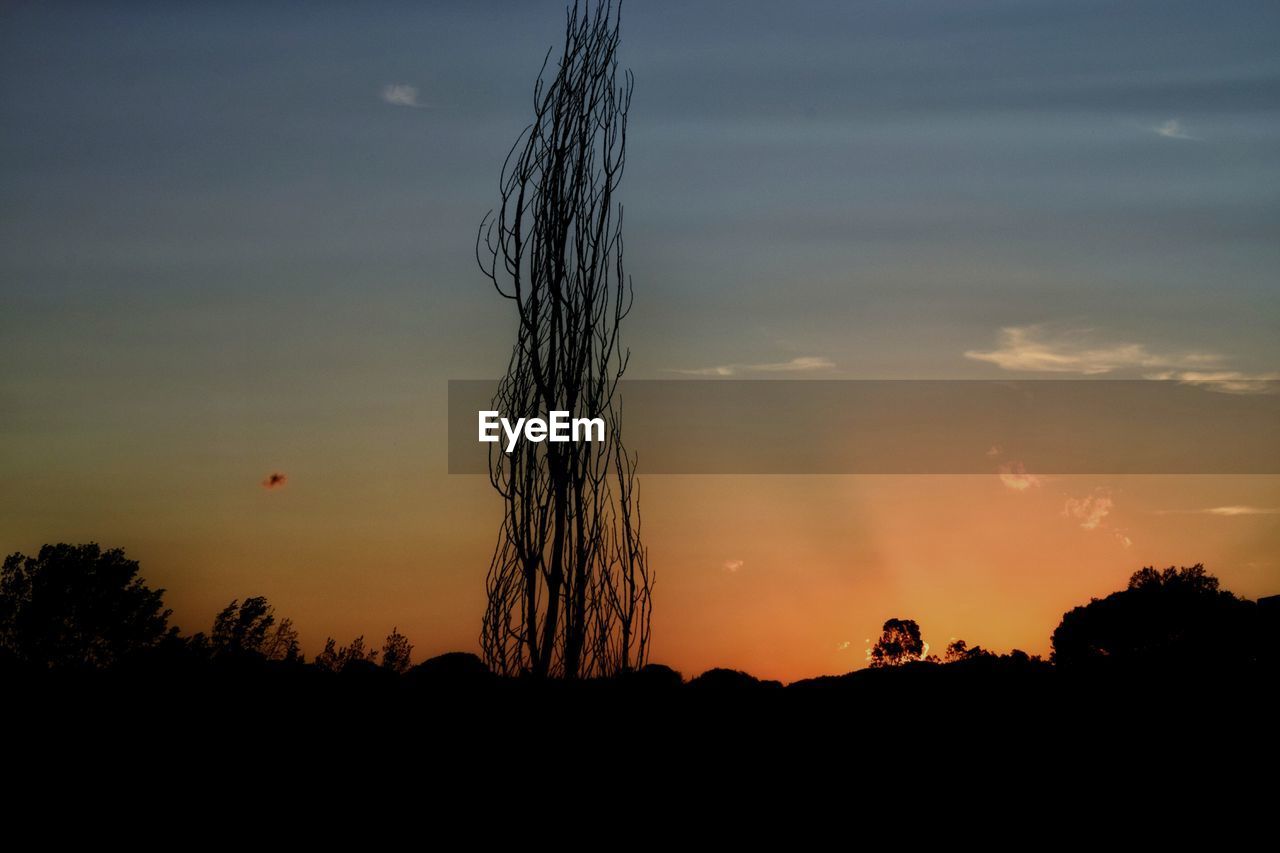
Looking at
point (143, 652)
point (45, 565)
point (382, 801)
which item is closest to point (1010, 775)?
point (382, 801)

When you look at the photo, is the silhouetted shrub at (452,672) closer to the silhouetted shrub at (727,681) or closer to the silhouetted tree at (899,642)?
the silhouetted shrub at (727,681)

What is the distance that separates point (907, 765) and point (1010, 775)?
0.41m

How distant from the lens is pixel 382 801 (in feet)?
14.2

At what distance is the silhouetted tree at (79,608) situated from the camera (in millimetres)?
14008

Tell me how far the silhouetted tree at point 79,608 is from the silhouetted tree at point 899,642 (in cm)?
1146

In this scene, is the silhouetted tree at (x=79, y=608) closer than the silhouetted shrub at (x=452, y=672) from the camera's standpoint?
No

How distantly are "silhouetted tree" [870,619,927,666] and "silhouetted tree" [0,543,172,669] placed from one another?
11457mm

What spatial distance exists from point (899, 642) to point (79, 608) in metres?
12.7

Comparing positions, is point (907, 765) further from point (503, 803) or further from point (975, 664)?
point (503, 803)

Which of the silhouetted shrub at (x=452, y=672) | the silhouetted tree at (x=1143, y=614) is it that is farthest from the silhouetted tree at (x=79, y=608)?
the silhouetted tree at (x=1143, y=614)

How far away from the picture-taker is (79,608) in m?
14.1

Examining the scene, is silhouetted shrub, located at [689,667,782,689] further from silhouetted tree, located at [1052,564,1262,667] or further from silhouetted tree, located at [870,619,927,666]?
silhouetted tree, located at [870,619,927,666]

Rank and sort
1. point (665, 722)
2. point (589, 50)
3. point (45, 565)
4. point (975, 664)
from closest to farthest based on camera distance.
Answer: point (665, 722)
point (975, 664)
point (589, 50)
point (45, 565)

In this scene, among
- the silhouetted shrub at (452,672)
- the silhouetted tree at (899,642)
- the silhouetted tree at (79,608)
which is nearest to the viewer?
the silhouetted shrub at (452,672)
